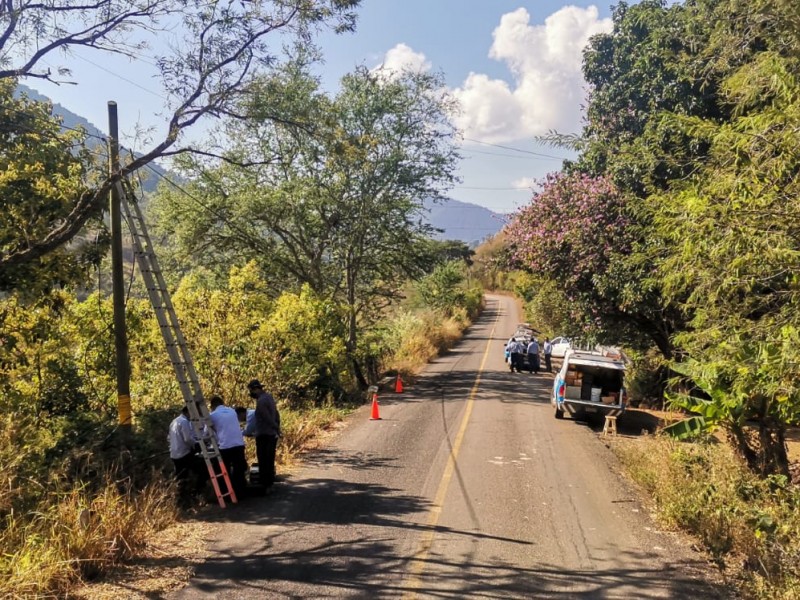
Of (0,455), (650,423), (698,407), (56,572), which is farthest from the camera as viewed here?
(650,423)

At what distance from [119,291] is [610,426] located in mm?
11542

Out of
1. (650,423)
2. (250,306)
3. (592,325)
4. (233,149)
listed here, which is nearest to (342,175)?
(233,149)

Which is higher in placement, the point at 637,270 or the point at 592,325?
the point at 637,270

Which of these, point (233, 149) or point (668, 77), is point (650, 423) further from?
point (233, 149)

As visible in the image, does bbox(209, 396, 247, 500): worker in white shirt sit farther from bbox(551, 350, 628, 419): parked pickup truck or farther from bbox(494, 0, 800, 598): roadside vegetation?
bbox(551, 350, 628, 419): parked pickup truck

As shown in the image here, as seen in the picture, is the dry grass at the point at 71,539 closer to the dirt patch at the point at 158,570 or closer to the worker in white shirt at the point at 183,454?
the dirt patch at the point at 158,570

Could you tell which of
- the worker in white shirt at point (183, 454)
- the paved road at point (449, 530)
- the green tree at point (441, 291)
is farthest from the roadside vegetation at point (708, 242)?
the green tree at point (441, 291)

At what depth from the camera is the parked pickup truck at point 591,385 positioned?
15.4m

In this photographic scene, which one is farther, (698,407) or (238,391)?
(238,391)

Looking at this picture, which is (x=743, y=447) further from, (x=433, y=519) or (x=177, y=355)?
(x=177, y=355)

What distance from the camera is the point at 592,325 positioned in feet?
60.6

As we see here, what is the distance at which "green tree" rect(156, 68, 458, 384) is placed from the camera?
69.0 feet

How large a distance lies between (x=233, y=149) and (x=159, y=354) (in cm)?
980

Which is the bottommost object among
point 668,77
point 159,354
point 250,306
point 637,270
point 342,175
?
point 159,354
